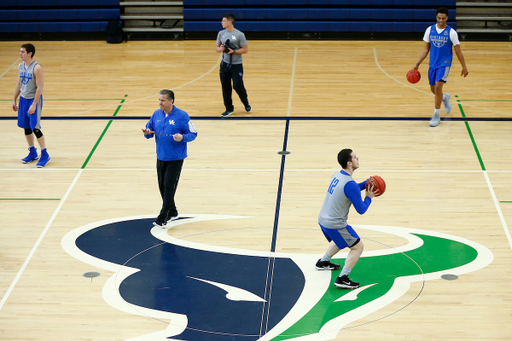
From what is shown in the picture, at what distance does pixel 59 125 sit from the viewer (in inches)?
412

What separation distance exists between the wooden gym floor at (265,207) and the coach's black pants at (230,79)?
33cm

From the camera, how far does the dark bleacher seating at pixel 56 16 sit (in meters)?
16.6

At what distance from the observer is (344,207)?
5406 millimetres

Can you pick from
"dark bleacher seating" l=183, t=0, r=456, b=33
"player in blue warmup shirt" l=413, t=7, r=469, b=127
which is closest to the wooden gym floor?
"player in blue warmup shirt" l=413, t=7, r=469, b=127

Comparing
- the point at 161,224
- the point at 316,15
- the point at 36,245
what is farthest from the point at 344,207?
the point at 316,15

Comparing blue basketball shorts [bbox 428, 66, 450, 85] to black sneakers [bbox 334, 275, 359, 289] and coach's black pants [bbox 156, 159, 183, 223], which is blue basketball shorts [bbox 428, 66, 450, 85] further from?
black sneakers [bbox 334, 275, 359, 289]

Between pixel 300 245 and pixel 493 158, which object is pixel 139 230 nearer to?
pixel 300 245

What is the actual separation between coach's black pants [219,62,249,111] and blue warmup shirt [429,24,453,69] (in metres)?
3.12

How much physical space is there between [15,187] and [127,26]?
32.1ft

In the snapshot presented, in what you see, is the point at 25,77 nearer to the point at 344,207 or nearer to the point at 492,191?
the point at 344,207

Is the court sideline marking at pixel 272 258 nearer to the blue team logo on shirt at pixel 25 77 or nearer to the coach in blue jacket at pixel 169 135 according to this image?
the coach in blue jacket at pixel 169 135

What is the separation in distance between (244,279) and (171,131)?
183 centimetres

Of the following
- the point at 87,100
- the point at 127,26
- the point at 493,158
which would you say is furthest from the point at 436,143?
the point at 127,26

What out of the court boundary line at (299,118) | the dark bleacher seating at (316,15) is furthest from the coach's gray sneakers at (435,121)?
the dark bleacher seating at (316,15)
